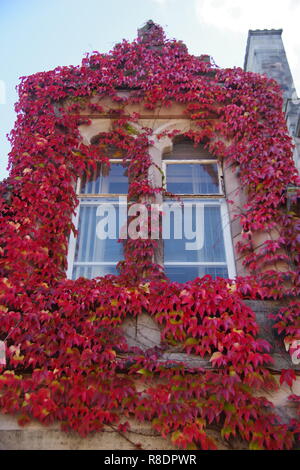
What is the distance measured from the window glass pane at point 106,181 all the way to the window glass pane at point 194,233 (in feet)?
2.79

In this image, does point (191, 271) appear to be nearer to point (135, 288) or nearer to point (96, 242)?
point (135, 288)

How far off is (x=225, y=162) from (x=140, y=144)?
127 centimetres

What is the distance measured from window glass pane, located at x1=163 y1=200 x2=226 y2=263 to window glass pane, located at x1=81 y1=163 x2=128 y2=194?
2.79 ft

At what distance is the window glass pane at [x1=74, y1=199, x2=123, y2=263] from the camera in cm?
536

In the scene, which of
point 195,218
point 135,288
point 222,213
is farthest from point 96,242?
point 222,213

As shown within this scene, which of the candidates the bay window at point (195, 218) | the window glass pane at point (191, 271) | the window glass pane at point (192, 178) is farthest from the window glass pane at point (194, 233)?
the window glass pane at point (192, 178)

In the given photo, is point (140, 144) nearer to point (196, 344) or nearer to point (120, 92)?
point (120, 92)

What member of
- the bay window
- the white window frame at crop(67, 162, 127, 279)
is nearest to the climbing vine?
the white window frame at crop(67, 162, 127, 279)

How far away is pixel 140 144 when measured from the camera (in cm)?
607

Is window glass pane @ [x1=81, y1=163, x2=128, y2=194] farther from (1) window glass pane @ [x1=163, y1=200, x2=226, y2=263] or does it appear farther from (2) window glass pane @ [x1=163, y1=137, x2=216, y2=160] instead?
(1) window glass pane @ [x1=163, y1=200, x2=226, y2=263]

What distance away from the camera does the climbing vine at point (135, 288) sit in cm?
377
